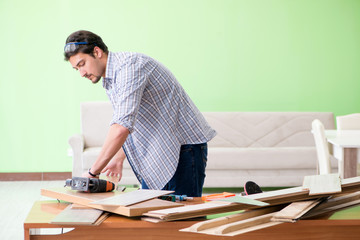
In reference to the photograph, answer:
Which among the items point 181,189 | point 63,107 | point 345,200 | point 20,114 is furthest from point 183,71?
point 345,200

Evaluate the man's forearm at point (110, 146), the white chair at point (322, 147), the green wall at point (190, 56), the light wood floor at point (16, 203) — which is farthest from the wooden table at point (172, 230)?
the green wall at point (190, 56)

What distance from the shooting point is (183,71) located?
19.1ft

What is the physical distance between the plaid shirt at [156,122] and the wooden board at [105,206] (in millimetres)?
469

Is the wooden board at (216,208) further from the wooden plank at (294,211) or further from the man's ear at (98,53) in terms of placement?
the man's ear at (98,53)

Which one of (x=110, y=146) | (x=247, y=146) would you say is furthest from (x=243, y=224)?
(x=247, y=146)

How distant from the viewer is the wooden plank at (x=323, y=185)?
137 centimetres

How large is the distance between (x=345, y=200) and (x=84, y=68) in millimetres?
1085

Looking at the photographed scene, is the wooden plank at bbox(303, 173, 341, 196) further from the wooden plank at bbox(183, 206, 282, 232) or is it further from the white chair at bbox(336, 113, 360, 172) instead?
the white chair at bbox(336, 113, 360, 172)

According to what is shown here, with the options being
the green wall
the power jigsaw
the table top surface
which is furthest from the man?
the green wall

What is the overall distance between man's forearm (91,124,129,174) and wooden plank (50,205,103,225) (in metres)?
0.36

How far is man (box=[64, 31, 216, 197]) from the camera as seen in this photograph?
1.92 m

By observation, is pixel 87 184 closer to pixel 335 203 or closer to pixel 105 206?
pixel 105 206

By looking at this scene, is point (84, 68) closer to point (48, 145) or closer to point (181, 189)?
point (181, 189)

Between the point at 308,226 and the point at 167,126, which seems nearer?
the point at 308,226
